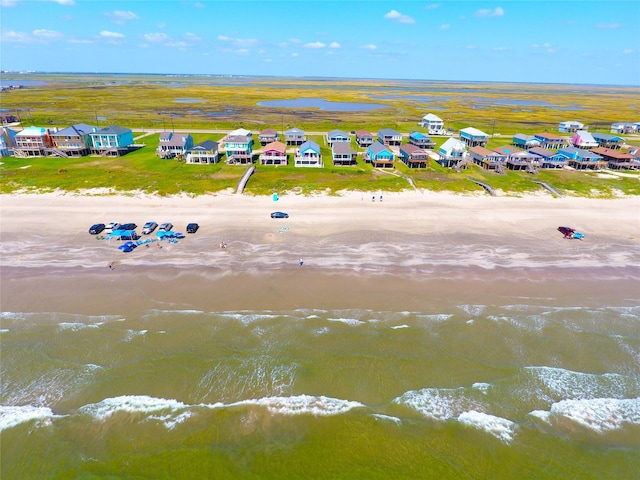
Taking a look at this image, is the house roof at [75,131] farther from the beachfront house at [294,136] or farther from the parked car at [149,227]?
the parked car at [149,227]

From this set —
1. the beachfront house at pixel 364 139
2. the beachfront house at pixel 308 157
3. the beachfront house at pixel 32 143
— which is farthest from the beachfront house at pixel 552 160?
the beachfront house at pixel 32 143

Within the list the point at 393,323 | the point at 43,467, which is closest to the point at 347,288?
the point at 393,323

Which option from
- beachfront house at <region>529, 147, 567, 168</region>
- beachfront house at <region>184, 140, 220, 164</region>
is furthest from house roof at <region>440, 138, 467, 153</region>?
beachfront house at <region>184, 140, 220, 164</region>

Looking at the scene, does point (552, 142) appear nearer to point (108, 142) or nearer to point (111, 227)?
point (111, 227)

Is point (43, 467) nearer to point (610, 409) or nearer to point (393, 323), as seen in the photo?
point (393, 323)

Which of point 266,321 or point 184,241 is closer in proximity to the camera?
point 266,321

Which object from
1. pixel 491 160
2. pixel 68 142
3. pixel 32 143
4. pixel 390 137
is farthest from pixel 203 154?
pixel 491 160
